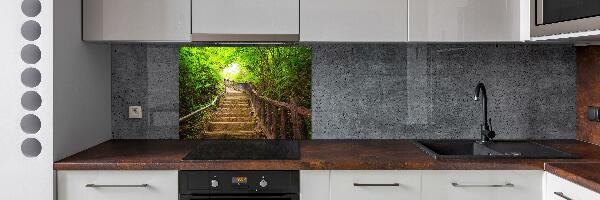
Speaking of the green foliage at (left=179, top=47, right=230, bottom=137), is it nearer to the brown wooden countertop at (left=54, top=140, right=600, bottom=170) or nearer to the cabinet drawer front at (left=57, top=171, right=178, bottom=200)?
the brown wooden countertop at (left=54, top=140, right=600, bottom=170)

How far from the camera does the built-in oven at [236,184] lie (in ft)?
8.05

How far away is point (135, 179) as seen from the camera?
8.11ft

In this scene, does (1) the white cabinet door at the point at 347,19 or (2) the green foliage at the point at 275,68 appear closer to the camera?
(1) the white cabinet door at the point at 347,19

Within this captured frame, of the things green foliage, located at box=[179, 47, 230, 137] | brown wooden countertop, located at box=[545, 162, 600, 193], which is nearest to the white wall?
green foliage, located at box=[179, 47, 230, 137]

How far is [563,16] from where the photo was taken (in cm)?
243

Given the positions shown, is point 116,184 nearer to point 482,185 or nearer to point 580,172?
point 482,185

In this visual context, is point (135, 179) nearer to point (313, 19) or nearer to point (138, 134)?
point (138, 134)

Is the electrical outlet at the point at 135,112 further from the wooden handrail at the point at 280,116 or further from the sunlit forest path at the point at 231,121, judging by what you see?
the wooden handrail at the point at 280,116
